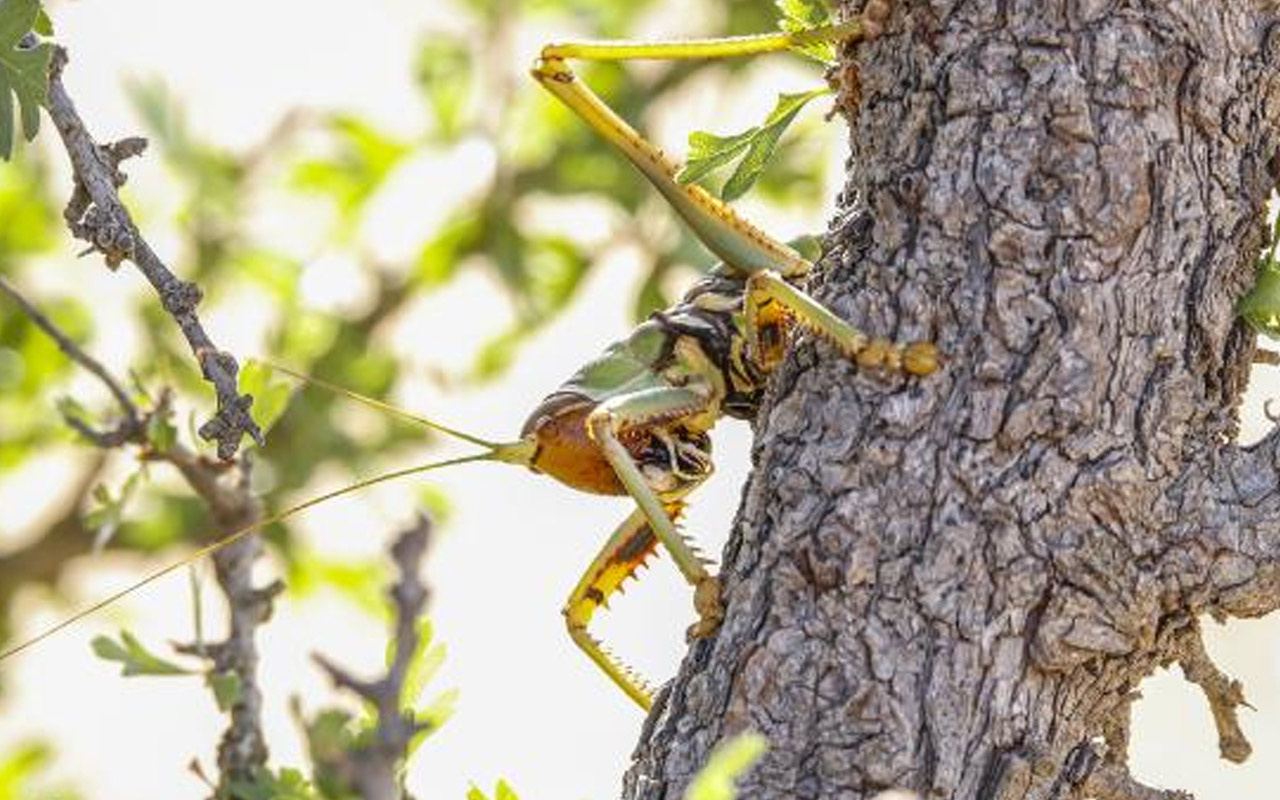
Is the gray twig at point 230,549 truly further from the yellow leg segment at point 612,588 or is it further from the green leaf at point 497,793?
the green leaf at point 497,793

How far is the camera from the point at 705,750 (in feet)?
7.68

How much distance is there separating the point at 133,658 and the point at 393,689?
109 cm

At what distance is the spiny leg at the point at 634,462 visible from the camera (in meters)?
2.55

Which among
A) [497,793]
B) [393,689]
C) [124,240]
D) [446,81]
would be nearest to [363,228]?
[446,81]

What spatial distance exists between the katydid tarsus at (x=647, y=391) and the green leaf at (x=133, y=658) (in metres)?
0.15

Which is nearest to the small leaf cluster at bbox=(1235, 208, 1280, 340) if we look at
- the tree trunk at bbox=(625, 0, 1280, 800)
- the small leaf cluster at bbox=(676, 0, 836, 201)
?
the tree trunk at bbox=(625, 0, 1280, 800)

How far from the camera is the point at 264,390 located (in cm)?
290

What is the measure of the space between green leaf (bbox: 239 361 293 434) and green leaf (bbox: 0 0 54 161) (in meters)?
0.40

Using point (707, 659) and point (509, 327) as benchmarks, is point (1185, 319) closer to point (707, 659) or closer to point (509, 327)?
point (707, 659)

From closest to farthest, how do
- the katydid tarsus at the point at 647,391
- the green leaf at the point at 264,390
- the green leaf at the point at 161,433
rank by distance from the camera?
the green leaf at the point at 264,390
the katydid tarsus at the point at 647,391
the green leaf at the point at 161,433

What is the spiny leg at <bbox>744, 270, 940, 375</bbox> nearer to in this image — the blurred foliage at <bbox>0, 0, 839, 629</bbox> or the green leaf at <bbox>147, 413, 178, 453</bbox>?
the green leaf at <bbox>147, 413, 178, 453</bbox>

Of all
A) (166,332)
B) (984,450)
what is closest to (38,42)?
(984,450)

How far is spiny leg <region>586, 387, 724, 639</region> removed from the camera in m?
2.55

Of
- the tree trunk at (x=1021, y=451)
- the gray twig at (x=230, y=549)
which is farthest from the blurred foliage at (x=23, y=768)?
the tree trunk at (x=1021, y=451)
